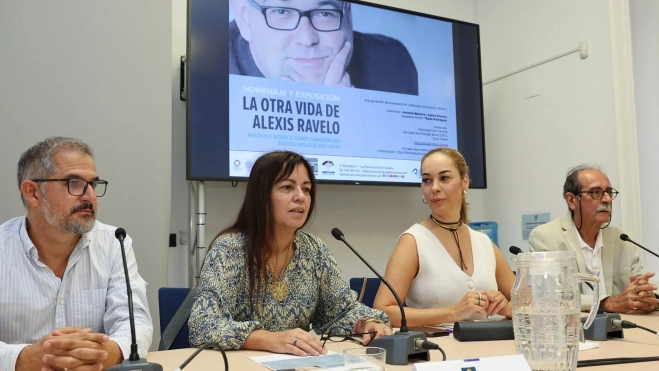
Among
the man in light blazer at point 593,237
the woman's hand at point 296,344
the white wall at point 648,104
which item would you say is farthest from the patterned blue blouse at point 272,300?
the white wall at point 648,104

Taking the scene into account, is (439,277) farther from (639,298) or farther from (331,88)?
(331,88)

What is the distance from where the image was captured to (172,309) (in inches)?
84.7

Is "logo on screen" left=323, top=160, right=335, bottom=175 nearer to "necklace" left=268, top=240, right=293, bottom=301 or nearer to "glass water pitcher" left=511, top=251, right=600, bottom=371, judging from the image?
"necklace" left=268, top=240, right=293, bottom=301

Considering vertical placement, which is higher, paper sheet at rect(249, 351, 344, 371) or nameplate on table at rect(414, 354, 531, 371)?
nameplate on table at rect(414, 354, 531, 371)

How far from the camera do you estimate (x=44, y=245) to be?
1798mm

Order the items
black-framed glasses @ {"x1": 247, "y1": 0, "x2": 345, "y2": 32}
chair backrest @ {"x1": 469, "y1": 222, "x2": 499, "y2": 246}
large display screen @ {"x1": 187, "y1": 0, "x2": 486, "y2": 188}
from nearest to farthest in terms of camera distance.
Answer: large display screen @ {"x1": 187, "y1": 0, "x2": 486, "y2": 188} → black-framed glasses @ {"x1": 247, "y1": 0, "x2": 345, "y2": 32} → chair backrest @ {"x1": 469, "y1": 222, "x2": 499, "y2": 246}

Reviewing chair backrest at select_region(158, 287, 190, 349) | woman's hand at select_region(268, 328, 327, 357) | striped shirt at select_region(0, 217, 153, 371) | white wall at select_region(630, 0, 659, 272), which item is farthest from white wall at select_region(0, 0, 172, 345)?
white wall at select_region(630, 0, 659, 272)

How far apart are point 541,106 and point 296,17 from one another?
178 centimetres

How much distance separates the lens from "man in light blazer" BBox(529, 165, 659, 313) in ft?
8.82

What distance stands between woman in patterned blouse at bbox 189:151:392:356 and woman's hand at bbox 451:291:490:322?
0.85ft

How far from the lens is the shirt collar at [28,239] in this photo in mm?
1738

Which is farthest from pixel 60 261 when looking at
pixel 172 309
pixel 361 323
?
pixel 361 323

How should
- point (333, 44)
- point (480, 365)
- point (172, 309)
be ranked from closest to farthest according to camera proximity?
point (480, 365) < point (172, 309) < point (333, 44)

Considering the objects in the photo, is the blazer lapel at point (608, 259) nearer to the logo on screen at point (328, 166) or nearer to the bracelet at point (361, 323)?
the bracelet at point (361, 323)
